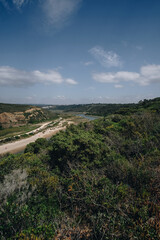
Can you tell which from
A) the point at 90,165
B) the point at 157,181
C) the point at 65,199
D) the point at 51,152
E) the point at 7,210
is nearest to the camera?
the point at 7,210

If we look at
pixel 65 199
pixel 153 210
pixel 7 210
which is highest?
pixel 153 210

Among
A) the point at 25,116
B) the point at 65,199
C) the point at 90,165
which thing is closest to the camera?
the point at 65,199

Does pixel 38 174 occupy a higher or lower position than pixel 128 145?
lower

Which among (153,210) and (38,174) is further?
(38,174)

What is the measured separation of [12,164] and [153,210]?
10559 mm

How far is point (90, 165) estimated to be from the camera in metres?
10.3

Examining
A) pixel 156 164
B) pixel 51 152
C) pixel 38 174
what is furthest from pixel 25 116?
pixel 156 164

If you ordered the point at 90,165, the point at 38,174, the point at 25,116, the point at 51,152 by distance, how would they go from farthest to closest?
the point at 25,116 → the point at 51,152 → the point at 90,165 → the point at 38,174

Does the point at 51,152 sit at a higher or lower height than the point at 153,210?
lower

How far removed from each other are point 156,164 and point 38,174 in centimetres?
809

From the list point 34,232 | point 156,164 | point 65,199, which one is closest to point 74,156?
point 65,199

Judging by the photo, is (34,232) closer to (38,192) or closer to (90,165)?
(38,192)

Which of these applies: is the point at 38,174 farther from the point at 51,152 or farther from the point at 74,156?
the point at 51,152

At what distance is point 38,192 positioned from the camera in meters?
7.09
